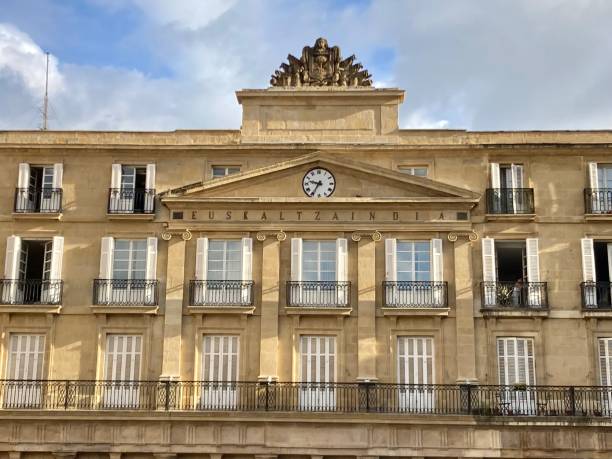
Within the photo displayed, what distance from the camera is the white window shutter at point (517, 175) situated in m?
34.1

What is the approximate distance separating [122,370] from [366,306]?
7.87m

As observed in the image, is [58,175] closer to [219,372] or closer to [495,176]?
[219,372]

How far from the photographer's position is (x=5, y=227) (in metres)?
34.1

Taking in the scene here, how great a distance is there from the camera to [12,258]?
33562mm

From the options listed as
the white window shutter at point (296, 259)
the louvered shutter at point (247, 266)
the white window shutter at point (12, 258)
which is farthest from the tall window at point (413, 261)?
the white window shutter at point (12, 258)

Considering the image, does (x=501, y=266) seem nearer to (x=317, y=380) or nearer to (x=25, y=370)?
(x=317, y=380)

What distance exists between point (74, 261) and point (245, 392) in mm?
6968

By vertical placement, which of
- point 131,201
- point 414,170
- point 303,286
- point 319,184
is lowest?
point 303,286

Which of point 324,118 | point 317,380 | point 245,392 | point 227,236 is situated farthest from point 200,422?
point 324,118

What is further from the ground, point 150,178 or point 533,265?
point 150,178

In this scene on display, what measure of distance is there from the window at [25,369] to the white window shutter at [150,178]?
19.1 feet

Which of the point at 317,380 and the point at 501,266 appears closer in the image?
the point at 317,380

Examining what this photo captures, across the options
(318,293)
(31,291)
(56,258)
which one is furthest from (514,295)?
(31,291)

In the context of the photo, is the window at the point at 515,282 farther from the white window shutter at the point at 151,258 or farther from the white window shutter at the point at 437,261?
the white window shutter at the point at 151,258
